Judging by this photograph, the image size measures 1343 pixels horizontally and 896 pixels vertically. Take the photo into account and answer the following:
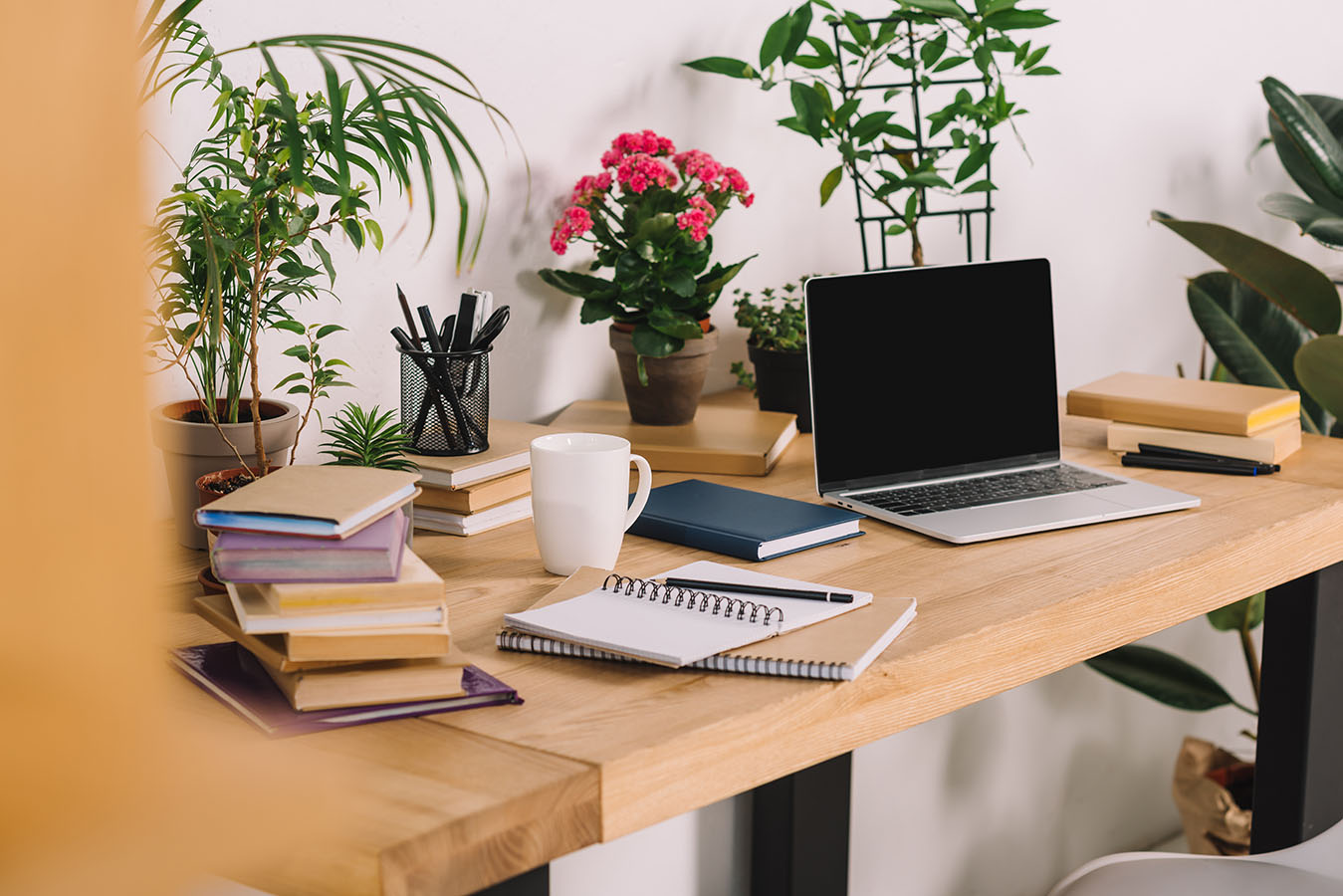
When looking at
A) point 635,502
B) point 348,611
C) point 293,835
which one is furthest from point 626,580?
point 293,835

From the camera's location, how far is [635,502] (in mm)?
1042

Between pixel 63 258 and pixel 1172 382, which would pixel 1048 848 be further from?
pixel 63 258

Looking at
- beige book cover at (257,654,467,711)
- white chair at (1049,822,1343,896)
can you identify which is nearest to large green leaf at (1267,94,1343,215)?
white chair at (1049,822,1343,896)

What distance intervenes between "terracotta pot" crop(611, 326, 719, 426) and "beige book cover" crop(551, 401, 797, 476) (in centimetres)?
1

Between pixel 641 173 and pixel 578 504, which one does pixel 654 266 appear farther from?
pixel 578 504

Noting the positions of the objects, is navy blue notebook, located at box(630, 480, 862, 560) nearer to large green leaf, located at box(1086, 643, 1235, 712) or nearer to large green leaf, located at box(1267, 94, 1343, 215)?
large green leaf, located at box(1086, 643, 1235, 712)

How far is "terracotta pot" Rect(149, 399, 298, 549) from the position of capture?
40.1 inches

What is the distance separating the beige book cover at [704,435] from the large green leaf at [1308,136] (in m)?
0.99

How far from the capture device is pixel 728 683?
2.63 ft

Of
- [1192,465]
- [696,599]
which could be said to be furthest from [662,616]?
[1192,465]

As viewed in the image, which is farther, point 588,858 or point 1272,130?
point 1272,130

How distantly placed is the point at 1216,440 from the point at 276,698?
1081mm

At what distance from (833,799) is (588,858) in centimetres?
32

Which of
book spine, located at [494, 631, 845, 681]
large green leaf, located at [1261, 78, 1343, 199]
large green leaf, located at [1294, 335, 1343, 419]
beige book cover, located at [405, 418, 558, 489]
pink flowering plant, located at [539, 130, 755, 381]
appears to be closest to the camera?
book spine, located at [494, 631, 845, 681]
